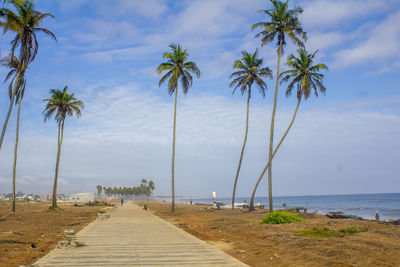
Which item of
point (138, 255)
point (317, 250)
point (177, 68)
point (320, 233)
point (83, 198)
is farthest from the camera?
point (83, 198)

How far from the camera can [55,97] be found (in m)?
43.9

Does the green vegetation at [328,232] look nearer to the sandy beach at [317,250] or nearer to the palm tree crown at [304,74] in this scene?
the sandy beach at [317,250]

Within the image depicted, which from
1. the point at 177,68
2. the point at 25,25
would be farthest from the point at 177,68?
the point at 25,25

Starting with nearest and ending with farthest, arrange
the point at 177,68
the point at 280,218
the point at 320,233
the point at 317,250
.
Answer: the point at 317,250
the point at 320,233
the point at 280,218
the point at 177,68

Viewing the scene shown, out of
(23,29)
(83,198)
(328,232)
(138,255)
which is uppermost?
(23,29)

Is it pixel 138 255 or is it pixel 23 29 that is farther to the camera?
pixel 23 29

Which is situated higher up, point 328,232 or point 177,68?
point 177,68

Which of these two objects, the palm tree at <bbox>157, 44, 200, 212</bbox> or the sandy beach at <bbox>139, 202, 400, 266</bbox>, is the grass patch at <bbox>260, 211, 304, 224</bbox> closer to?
the sandy beach at <bbox>139, 202, 400, 266</bbox>

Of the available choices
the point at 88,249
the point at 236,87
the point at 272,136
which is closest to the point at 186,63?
the point at 236,87

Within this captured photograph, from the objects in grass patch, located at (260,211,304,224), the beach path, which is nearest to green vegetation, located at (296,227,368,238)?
grass patch, located at (260,211,304,224)

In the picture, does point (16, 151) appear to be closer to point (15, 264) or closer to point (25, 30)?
point (25, 30)

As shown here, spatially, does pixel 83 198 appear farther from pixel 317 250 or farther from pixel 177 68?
pixel 317 250

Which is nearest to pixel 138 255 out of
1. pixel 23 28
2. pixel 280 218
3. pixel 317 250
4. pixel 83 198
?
pixel 317 250

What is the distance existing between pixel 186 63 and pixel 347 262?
108 feet
